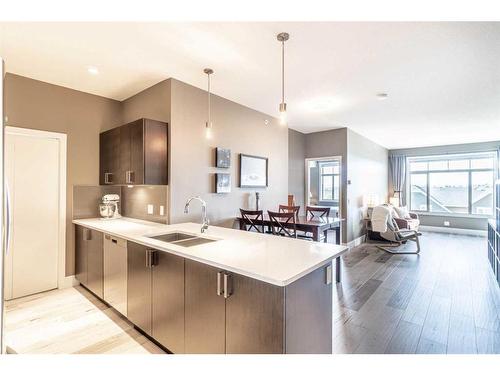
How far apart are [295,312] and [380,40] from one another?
2.49 m

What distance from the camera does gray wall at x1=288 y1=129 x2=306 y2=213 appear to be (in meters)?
5.75

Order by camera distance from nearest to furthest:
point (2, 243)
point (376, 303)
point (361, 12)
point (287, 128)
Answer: point (361, 12) < point (2, 243) < point (376, 303) < point (287, 128)

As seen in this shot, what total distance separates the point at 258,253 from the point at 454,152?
29.1 ft

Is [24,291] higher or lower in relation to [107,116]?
lower

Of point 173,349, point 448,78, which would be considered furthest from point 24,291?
point 448,78

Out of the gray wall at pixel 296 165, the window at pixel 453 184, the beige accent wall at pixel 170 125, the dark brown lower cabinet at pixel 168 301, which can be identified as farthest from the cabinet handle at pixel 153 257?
the window at pixel 453 184

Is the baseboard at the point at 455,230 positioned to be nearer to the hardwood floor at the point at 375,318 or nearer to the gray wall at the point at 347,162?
the gray wall at the point at 347,162

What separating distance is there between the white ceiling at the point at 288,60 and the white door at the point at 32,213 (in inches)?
36.7

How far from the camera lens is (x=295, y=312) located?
141 cm

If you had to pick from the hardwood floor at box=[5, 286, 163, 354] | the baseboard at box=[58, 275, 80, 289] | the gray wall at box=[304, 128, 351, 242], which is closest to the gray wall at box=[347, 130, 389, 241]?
the gray wall at box=[304, 128, 351, 242]

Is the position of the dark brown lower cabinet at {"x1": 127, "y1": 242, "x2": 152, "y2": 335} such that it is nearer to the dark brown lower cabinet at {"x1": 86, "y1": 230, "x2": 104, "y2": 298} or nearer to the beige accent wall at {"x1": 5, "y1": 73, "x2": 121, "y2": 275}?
the dark brown lower cabinet at {"x1": 86, "y1": 230, "x2": 104, "y2": 298}

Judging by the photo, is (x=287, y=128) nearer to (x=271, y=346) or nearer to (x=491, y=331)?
(x=491, y=331)

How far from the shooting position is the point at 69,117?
11.3 ft

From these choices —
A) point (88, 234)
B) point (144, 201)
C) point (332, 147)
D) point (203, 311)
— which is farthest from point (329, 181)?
point (203, 311)
